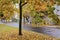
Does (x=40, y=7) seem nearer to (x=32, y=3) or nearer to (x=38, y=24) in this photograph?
(x=32, y=3)

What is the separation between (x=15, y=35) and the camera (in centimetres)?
406

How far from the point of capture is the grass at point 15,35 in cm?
398

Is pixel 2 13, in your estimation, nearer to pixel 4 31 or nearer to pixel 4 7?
pixel 4 7

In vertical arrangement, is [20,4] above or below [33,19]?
above

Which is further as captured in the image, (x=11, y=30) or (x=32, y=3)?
(x=11, y=30)

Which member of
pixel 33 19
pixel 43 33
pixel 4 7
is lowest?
pixel 43 33

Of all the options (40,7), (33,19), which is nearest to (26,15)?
(33,19)

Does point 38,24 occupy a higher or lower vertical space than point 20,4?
lower

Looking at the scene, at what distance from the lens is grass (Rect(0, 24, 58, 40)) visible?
13.1 feet

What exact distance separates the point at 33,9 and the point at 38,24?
1.26 feet

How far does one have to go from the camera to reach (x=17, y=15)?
4090 millimetres

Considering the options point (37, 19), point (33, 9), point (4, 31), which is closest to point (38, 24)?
point (37, 19)

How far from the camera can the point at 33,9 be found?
3.89 metres

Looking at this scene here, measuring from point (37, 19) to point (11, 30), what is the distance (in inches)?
24.2
